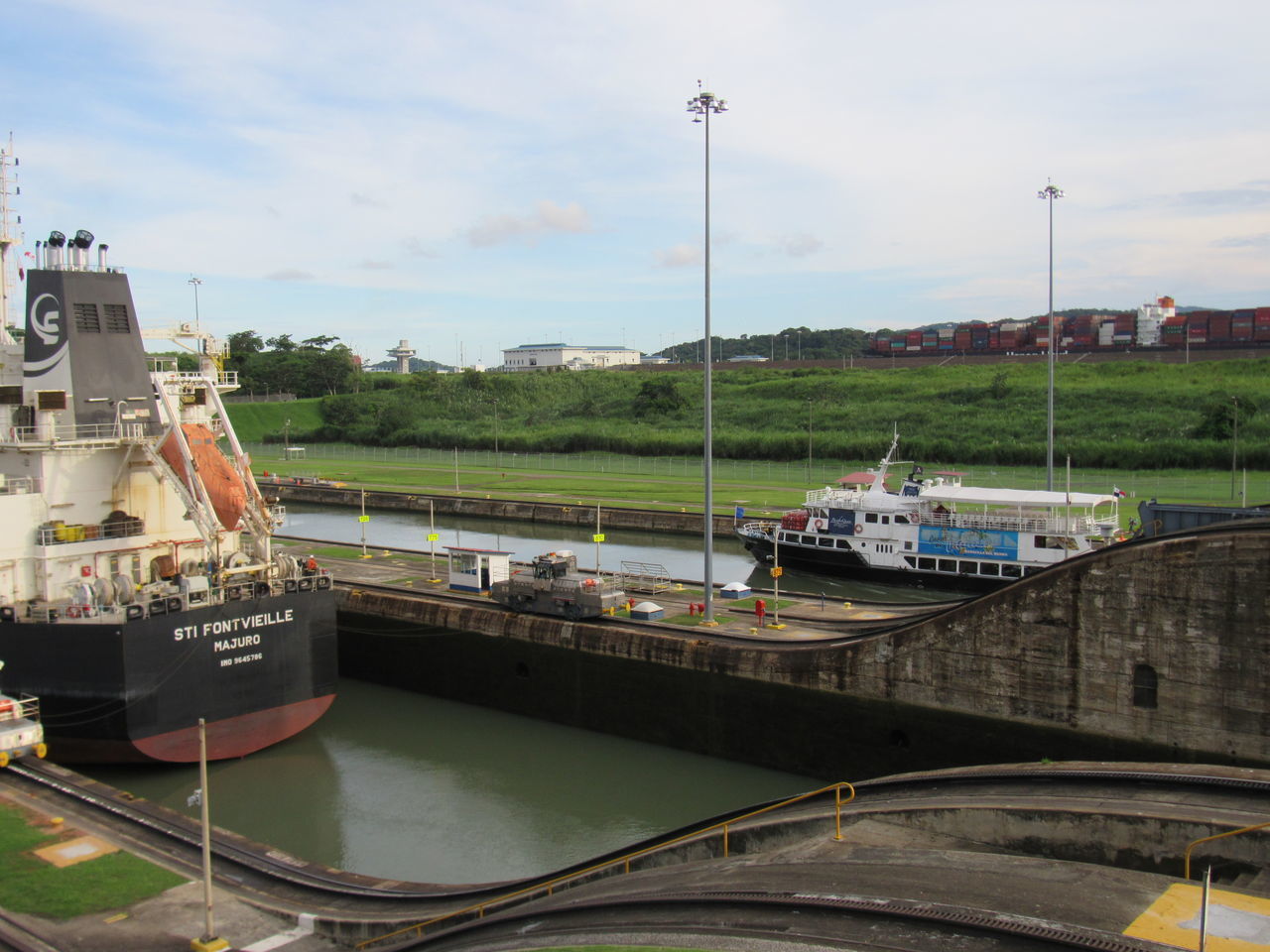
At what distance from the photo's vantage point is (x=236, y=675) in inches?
1023

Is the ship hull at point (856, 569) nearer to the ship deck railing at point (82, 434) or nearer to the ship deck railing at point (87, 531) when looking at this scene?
the ship deck railing at point (87, 531)

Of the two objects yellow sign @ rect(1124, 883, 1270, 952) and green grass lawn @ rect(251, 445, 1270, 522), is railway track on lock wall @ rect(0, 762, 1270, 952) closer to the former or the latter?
yellow sign @ rect(1124, 883, 1270, 952)

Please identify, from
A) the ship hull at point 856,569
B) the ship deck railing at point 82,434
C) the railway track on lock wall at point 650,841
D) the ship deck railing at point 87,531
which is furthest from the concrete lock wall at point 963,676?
the ship hull at point 856,569

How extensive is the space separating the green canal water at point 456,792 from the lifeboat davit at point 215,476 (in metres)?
6.54

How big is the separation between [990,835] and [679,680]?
1226 cm

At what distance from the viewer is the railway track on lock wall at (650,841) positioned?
1598 cm

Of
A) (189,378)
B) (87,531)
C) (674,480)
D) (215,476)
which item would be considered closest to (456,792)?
(215,476)

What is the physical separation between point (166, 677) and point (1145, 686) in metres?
22.1

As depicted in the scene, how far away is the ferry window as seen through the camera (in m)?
21.2

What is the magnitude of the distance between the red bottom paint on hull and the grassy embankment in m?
39.3

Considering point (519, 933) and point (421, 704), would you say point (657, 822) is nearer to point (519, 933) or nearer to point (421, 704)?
point (519, 933)

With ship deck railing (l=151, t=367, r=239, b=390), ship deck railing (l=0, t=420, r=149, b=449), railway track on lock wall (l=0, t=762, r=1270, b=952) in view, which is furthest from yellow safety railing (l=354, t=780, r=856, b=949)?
ship deck railing (l=151, t=367, r=239, b=390)

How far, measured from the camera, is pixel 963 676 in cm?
2378

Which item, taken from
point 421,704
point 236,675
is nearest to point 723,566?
point 421,704
